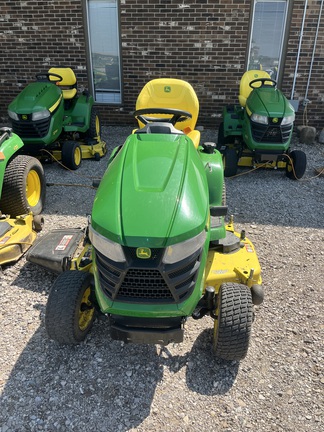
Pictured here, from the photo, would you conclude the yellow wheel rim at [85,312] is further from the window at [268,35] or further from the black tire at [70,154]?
the window at [268,35]

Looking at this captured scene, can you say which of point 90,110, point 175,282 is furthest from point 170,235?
point 90,110

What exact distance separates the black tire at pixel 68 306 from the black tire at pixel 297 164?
3.61 meters

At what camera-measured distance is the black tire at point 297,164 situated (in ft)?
16.9

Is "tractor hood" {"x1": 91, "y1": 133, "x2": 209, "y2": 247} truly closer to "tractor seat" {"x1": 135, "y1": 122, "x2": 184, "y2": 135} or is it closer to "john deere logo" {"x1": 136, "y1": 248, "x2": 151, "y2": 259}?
"john deere logo" {"x1": 136, "y1": 248, "x2": 151, "y2": 259}

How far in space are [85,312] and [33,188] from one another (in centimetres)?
218

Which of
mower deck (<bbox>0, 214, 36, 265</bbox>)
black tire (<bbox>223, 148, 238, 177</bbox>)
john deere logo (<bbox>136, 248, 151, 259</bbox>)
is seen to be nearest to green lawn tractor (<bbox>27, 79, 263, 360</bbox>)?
john deere logo (<bbox>136, 248, 151, 259</bbox>)

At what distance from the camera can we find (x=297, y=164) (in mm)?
5164

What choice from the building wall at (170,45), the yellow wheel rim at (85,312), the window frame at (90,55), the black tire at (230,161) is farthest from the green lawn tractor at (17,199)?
the building wall at (170,45)

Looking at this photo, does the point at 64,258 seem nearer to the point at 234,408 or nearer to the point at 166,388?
the point at 166,388

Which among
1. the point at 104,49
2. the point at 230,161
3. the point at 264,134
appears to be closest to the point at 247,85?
the point at 264,134

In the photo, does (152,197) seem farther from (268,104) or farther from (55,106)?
(55,106)

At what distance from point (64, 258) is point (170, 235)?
1.23 metres

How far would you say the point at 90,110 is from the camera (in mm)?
5934

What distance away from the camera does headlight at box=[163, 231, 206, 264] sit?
193 centimetres
